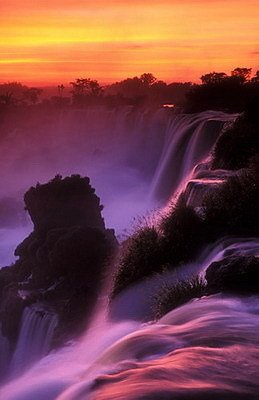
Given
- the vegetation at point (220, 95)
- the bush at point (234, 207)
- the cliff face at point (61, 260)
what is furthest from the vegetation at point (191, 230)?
the vegetation at point (220, 95)

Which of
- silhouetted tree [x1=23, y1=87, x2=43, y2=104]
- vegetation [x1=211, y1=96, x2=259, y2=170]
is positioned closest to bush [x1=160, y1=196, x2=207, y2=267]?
vegetation [x1=211, y1=96, x2=259, y2=170]

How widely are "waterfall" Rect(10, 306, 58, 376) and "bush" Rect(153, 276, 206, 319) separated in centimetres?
818

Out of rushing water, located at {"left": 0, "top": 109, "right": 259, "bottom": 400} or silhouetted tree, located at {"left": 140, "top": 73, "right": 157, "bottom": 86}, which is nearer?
rushing water, located at {"left": 0, "top": 109, "right": 259, "bottom": 400}

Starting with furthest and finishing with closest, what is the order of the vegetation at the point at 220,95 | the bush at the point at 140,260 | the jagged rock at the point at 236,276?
the vegetation at the point at 220,95 → the bush at the point at 140,260 → the jagged rock at the point at 236,276

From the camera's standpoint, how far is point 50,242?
2686 cm

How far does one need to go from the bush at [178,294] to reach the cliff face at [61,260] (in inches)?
230

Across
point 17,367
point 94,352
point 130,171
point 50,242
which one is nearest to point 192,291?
point 94,352

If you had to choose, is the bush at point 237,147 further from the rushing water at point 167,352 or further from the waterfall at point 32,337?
the rushing water at point 167,352

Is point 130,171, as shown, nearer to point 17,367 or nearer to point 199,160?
point 199,160

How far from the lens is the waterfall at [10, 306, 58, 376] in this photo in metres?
20.7

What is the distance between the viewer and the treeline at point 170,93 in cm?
4775

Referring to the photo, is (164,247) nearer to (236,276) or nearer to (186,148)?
(236,276)

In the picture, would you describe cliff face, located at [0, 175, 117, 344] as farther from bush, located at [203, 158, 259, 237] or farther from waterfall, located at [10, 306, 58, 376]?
bush, located at [203, 158, 259, 237]

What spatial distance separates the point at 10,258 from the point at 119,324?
34849 millimetres
